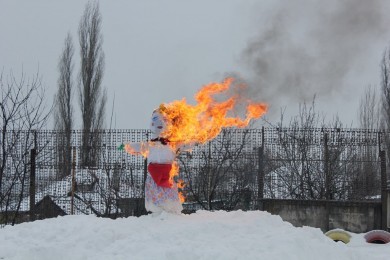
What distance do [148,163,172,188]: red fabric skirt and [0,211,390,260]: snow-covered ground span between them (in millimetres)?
517

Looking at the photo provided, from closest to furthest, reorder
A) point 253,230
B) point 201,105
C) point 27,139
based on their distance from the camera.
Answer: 1. point 253,230
2. point 201,105
3. point 27,139

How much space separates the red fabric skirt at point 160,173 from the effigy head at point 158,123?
1.70ft

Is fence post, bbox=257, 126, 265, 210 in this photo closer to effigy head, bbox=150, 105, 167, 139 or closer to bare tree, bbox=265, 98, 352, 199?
bare tree, bbox=265, 98, 352, 199

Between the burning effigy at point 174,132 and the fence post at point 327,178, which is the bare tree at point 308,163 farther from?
the burning effigy at point 174,132

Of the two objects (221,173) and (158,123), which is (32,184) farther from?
(158,123)

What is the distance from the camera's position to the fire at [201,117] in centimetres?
877

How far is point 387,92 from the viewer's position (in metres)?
24.1

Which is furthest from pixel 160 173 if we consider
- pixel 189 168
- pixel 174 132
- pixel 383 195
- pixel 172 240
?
pixel 383 195

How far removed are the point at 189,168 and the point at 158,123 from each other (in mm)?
4975

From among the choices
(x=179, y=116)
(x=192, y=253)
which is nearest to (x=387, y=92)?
(x=179, y=116)

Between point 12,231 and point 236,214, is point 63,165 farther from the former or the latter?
point 236,214

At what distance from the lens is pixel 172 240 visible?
7.23 m

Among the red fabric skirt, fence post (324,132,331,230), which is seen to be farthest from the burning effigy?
fence post (324,132,331,230)

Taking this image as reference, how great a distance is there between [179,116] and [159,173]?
101 centimetres
